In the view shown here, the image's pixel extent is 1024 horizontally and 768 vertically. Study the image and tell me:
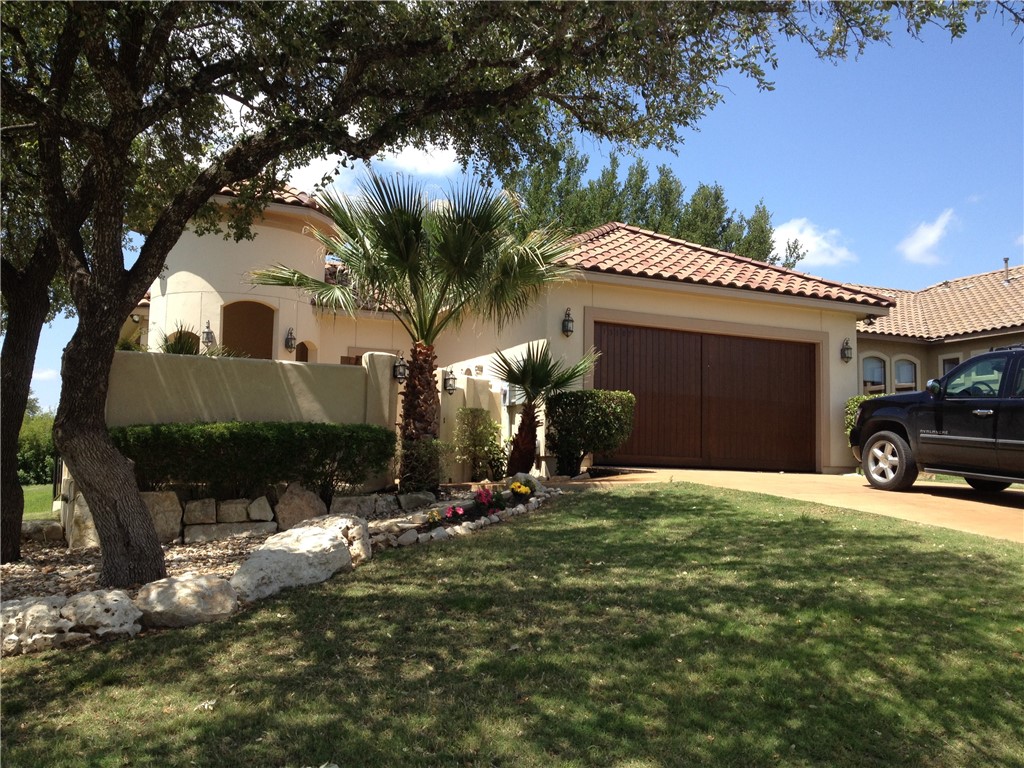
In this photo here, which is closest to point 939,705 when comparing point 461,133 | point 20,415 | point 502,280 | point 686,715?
point 686,715

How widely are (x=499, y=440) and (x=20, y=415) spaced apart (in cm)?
666

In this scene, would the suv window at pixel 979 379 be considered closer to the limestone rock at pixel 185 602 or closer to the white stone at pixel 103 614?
the limestone rock at pixel 185 602

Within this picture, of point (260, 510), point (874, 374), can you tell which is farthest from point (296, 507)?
point (874, 374)

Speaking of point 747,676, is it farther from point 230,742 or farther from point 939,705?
point 230,742

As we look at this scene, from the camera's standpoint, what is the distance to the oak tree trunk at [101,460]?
5836mm

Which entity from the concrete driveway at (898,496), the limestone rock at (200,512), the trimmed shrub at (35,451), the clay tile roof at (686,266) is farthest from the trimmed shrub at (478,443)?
the trimmed shrub at (35,451)

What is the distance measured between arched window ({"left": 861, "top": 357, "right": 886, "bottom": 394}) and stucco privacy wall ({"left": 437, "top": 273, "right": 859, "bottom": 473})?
344cm

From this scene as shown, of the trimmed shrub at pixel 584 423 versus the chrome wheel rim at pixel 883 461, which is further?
the trimmed shrub at pixel 584 423

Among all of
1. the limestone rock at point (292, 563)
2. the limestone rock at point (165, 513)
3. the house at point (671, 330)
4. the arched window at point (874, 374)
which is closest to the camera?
the limestone rock at point (292, 563)

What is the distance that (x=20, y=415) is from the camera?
25.4 ft

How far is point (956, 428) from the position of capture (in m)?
9.09

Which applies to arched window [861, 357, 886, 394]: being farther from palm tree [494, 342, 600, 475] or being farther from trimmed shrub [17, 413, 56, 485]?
trimmed shrub [17, 413, 56, 485]

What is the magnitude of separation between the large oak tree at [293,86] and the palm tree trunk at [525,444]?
13.4 ft

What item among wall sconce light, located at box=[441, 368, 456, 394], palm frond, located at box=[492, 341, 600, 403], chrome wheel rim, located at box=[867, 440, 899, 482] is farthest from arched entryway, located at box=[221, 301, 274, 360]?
chrome wheel rim, located at box=[867, 440, 899, 482]
